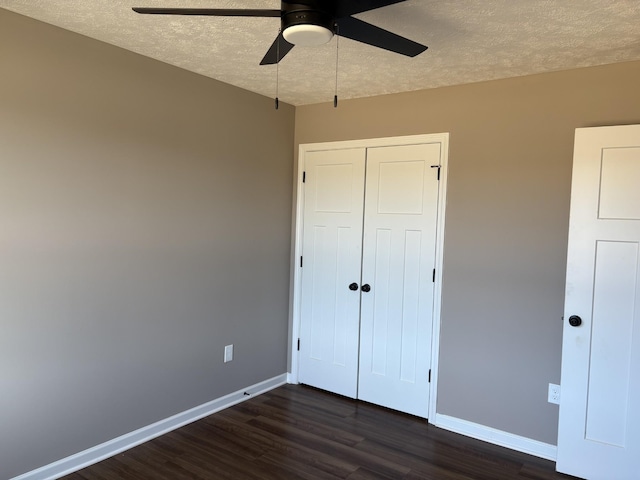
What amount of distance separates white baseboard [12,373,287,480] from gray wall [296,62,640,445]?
160 cm

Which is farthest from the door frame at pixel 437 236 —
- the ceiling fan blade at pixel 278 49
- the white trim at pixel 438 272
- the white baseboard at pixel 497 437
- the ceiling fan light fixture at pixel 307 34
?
the ceiling fan light fixture at pixel 307 34

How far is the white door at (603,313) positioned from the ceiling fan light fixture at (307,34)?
190 centimetres

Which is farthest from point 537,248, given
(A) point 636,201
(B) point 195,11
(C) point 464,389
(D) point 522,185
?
(B) point 195,11

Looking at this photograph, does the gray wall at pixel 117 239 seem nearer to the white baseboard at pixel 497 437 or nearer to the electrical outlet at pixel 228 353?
the electrical outlet at pixel 228 353

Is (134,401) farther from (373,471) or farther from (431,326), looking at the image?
(431,326)

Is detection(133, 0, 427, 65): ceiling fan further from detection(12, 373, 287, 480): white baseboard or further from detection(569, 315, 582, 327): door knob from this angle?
detection(12, 373, 287, 480): white baseboard

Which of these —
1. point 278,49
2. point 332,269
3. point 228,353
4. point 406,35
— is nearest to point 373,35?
point 278,49

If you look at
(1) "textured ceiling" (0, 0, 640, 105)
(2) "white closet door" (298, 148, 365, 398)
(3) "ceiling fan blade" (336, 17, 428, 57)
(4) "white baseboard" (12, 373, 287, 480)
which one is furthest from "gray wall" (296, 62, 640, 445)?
(4) "white baseboard" (12, 373, 287, 480)

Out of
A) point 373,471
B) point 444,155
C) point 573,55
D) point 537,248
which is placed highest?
point 573,55

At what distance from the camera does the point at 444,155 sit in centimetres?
342

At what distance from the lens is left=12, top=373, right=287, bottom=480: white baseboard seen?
102 inches

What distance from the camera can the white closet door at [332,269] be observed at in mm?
3881

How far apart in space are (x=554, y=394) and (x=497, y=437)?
0.52m

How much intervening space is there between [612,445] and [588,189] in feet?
4.96
